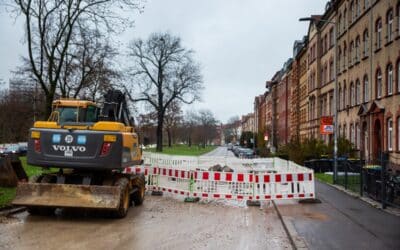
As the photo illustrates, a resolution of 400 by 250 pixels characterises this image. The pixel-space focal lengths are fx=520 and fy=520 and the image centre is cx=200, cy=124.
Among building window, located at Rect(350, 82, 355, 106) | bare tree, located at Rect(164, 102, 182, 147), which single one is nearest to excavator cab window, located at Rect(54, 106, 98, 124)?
building window, located at Rect(350, 82, 355, 106)

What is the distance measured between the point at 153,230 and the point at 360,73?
27668 millimetres

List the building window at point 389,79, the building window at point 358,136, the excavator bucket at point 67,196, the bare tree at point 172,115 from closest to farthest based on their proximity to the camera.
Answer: the excavator bucket at point 67,196 < the building window at point 389,79 < the building window at point 358,136 < the bare tree at point 172,115

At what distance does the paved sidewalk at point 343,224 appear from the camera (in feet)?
31.2

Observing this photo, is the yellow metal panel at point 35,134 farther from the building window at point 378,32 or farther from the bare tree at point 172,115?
the bare tree at point 172,115

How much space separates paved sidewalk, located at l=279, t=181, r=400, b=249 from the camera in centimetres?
952

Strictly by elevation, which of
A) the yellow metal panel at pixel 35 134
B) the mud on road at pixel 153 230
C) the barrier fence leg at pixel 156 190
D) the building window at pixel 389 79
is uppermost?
the building window at pixel 389 79

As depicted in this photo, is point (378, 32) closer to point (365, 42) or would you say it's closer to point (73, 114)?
point (365, 42)

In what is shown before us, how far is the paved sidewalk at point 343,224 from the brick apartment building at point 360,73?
5.91 meters

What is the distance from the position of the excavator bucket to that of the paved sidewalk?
14.0 feet

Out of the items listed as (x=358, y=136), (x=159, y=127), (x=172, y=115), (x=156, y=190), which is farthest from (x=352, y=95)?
(x=172, y=115)

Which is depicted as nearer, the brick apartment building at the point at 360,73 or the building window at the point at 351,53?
the brick apartment building at the point at 360,73

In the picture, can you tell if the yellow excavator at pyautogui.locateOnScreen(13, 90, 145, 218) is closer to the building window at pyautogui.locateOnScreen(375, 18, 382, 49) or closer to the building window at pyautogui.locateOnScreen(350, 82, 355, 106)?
the building window at pyautogui.locateOnScreen(375, 18, 382, 49)

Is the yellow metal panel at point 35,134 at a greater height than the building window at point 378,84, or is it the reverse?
the building window at point 378,84

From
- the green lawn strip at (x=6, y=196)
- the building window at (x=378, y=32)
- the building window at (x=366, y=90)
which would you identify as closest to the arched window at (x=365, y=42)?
the building window at (x=366, y=90)
